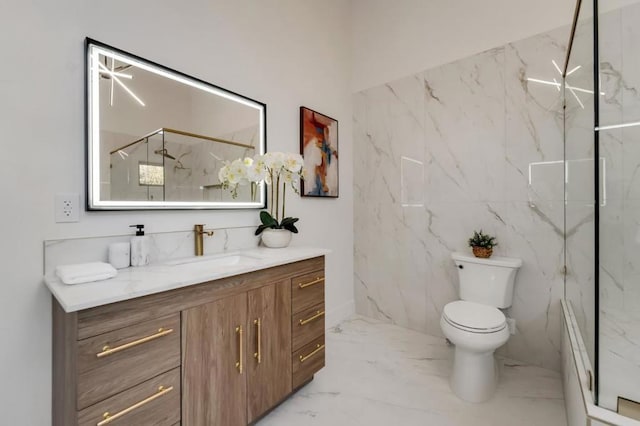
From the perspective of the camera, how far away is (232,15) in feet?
6.29

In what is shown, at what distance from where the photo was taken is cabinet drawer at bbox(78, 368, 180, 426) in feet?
3.13

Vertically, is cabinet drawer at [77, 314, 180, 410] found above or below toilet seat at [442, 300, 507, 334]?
above

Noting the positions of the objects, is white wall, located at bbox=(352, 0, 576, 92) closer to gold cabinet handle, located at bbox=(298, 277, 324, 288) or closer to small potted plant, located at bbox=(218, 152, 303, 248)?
small potted plant, located at bbox=(218, 152, 303, 248)

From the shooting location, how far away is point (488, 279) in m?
2.07

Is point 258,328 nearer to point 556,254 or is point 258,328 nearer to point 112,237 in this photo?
point 112,237

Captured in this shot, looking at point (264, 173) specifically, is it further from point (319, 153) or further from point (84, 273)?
point (84, 273)

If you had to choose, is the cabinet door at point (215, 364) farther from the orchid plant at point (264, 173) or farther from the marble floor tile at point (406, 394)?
the orchid plant at point (264, 173)

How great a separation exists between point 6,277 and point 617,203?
2.57 meters

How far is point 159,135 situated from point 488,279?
2335 mm

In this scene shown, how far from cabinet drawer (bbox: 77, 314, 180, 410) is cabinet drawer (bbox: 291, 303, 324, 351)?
67 cm

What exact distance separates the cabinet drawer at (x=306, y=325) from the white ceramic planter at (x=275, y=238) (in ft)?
1.58

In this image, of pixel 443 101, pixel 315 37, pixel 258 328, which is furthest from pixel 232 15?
pixel 258 328

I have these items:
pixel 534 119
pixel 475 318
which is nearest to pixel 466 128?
pixel 534 119

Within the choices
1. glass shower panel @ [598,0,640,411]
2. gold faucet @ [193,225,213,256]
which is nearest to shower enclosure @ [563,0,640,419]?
glass shower panel @ [598,0,640,411]
